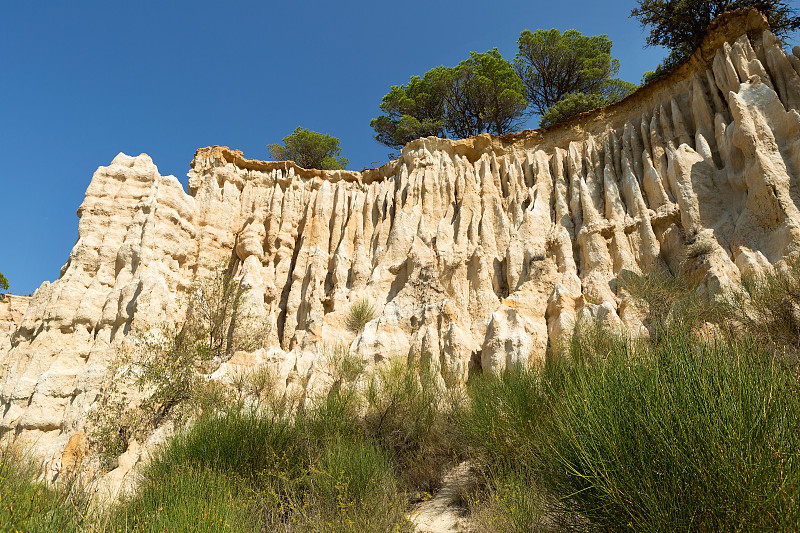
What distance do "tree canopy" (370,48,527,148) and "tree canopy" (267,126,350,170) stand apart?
341 centimetres

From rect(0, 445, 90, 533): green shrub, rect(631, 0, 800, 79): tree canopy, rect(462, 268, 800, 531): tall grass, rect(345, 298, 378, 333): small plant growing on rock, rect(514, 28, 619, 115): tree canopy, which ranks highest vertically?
rect(514, 28, 619, 115): tree canopy

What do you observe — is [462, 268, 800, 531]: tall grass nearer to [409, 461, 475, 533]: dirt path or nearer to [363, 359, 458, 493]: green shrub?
[409, 461, 475, 533]: dirt path

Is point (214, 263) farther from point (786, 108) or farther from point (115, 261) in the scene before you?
point (786, 108)

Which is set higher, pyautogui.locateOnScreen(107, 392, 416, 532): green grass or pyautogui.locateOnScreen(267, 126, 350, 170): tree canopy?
pyautogui.locateOnScreen(267, 126, 350, 170): tree canopy

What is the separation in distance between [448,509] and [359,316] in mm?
9933

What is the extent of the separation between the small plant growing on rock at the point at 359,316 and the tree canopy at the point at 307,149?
16.5 meters

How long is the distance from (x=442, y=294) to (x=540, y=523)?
37.3ft

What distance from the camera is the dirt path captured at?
681cm

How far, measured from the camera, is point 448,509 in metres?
7.33

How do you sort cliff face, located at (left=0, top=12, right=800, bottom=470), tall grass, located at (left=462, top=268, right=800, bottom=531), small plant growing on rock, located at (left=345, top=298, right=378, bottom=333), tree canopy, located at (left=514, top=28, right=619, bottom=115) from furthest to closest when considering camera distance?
tree canopy, located at (left=514, top=28, right=619, bottom=115), small plant growing on rock, located at (left=345, top=298, right=378, bottom=333), cliff face, located at (left=0, top=12, right=800, bottom=470), tall grass, located at (left=462, top=268, right=800, bottom=531)

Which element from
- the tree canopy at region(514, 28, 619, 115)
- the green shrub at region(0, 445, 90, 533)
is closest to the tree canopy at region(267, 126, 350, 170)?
the tree canopy at region(514, 28, 619, 115)

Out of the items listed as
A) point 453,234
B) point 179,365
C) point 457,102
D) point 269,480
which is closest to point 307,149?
point 457,102

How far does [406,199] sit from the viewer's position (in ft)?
70.1

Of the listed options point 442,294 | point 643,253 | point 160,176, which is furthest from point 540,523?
point 160,176
